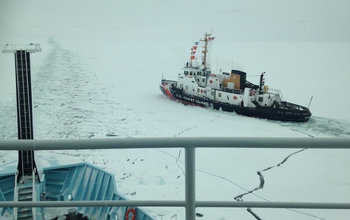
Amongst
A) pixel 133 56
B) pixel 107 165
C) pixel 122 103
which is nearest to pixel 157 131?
pixel 107 165

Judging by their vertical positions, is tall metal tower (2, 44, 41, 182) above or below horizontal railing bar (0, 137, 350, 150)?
below

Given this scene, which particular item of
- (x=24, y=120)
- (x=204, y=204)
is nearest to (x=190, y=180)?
(x=204, y=204)

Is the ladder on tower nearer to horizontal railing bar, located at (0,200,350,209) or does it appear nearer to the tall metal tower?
the tall metal tower

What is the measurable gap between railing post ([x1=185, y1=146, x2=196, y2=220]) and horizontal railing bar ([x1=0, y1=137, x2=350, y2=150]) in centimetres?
1

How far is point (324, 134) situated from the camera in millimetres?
5121

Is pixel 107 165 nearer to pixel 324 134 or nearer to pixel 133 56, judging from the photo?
pixel 324 134

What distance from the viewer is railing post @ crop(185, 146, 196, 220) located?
444mm

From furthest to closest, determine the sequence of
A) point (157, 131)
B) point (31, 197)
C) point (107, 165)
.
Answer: point (157, 131) < point (107, 165) < point (31, 197)

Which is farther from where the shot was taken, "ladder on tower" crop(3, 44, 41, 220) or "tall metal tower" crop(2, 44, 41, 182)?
"tall metal tower" crop(2, 44, 41, 182)

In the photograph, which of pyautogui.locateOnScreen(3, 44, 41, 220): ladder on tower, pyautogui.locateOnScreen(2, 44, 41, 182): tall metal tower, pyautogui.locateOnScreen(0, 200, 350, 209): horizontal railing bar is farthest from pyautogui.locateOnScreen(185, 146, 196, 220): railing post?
pyautogui.locateOnScreen(2, 44, 41, 182): tall metal tower

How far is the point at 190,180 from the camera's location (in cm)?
46

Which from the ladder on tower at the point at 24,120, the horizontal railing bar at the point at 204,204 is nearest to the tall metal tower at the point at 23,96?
the ladder on tower at the point at 24,120

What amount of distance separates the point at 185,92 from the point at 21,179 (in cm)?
447

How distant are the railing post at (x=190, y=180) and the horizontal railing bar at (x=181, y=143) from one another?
14mm
